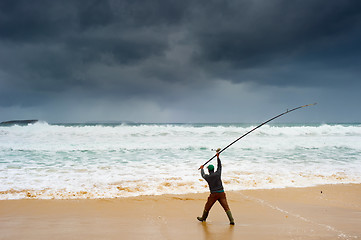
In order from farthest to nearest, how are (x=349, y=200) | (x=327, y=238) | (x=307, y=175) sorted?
1. (x=307, y=175)
2. (x=349, y=200)
3. (x=327, y=238)

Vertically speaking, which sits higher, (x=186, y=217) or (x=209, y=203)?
(x=209, y=203)

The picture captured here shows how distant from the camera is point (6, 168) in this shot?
11.8 metres

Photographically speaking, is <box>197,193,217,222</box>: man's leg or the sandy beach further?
<box>197,193,217,222</box>: man's leg

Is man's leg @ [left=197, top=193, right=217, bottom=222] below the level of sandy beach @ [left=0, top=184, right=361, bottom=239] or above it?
above

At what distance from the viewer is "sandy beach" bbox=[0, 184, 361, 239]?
489 centimetres

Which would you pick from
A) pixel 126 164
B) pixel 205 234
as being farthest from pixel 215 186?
pixel 126 164

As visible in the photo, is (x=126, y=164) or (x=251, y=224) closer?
(x=251, y=224)

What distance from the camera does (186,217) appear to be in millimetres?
6027

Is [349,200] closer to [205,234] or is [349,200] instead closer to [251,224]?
[251,224]

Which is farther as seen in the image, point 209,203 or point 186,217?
point 186,217

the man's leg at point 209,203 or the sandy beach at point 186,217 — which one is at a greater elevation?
the man's leg at point 209,203

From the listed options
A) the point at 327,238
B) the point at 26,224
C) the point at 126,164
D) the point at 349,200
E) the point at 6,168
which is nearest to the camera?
the point at 327,238

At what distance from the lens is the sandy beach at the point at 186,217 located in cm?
489

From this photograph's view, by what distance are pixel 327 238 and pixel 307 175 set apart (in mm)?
6858
